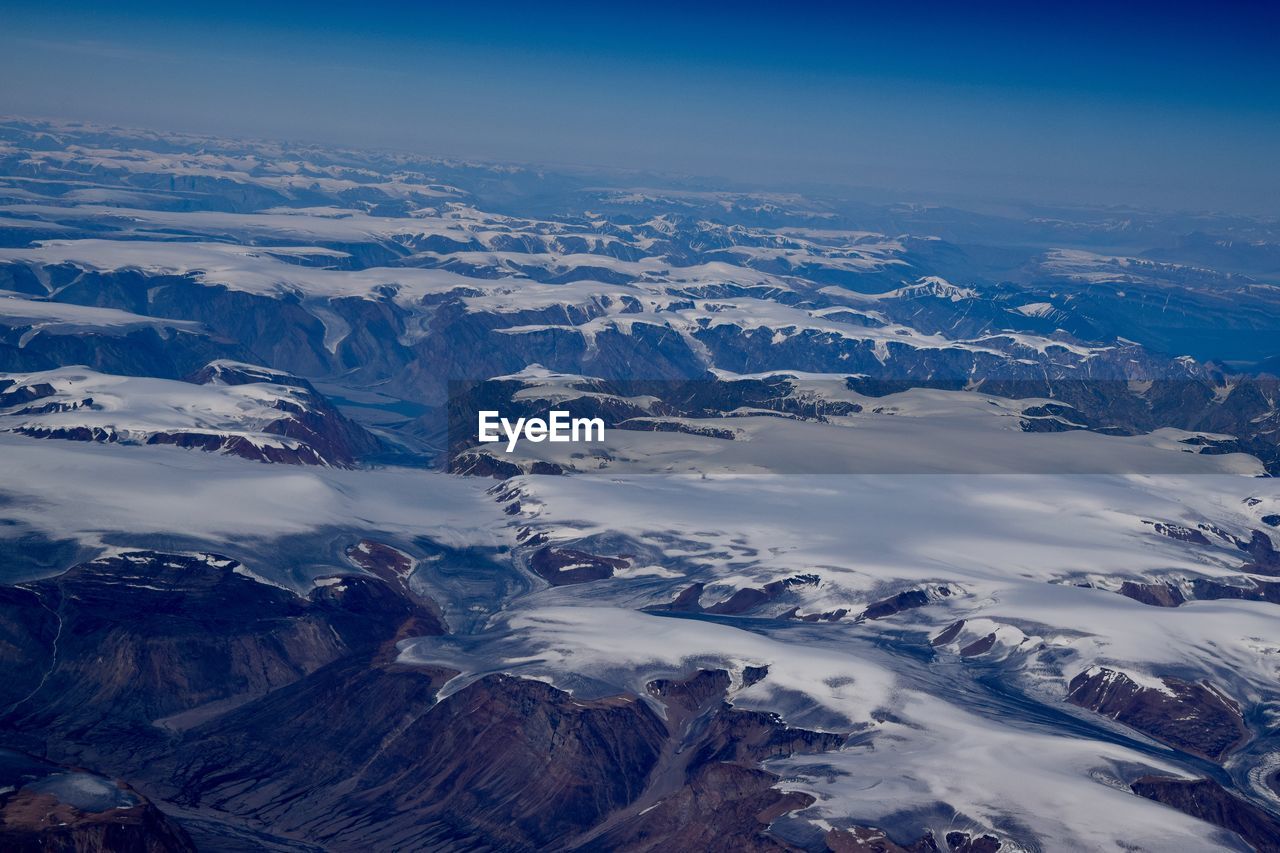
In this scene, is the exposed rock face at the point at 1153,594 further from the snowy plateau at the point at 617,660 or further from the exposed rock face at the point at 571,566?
the exposed rock face at the point at 571,566

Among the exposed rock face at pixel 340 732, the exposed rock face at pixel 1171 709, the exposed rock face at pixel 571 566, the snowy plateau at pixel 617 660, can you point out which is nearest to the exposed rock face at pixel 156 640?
the exposed rock face at pixel 340 732

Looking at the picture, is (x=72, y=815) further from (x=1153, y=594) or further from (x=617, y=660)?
(x=1153, y=594)

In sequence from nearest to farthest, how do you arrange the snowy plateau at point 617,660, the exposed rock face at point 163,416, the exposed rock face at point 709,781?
the exposed rock face at point 709,781 → the snowy plateau at point 617,660 → the exposed rock face at point 163,416

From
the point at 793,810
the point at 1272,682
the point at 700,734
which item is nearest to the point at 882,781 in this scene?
the point at 793,810

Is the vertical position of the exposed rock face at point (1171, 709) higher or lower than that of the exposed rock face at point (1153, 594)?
higher

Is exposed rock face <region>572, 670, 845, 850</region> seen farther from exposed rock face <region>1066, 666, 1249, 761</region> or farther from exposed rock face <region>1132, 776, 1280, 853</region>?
exposed rock face <region>1066, 666, 1249, 761</region>

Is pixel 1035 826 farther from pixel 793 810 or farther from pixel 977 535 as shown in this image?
pixel 977 535

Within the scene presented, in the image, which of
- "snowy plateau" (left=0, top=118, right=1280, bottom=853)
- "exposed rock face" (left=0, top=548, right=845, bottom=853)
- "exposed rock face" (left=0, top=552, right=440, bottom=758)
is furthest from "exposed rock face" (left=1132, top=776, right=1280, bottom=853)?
"exposed rock face" (left=0, top=552, right=440, bottom=758)
